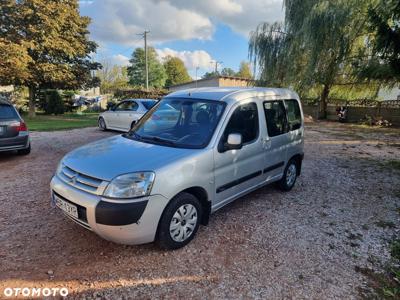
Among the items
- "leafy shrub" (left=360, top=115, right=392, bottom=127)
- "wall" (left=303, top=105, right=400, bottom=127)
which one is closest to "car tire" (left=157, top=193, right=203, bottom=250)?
"leafy shrub" (left=360, top=115, right=392, bottom=127)

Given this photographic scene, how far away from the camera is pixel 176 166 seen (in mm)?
2951

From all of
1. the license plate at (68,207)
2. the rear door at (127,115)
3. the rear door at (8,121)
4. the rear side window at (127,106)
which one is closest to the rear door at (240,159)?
the license plate at (68,207)

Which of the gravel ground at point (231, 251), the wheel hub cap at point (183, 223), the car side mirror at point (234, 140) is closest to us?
the gravel ground at point (231, 251)

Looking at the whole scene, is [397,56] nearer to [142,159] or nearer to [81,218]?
[142,159]

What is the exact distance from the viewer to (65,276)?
107 inches

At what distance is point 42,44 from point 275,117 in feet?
61.4

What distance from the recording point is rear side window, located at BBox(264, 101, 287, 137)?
14.2ft

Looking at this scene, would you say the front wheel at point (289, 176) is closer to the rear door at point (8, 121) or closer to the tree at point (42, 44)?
the rear door at point (8, 121)

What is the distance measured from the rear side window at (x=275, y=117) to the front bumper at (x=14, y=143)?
5.84 metres

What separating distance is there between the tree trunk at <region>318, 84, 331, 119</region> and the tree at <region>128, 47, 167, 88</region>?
1743 inches

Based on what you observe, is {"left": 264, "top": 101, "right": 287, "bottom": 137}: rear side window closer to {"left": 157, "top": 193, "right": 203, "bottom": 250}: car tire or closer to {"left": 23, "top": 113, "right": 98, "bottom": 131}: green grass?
{"left": 157, "top": 193, "right": 203, "bottom": 250}: car tire

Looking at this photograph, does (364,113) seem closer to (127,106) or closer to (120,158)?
(127,106)

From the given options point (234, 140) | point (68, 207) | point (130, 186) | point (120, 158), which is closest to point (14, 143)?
point (68, 207)

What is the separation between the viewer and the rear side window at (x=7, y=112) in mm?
6414
